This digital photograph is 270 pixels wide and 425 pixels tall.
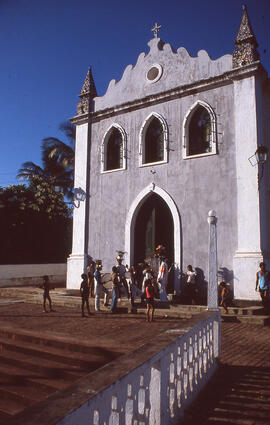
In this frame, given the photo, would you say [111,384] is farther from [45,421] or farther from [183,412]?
[183,412]

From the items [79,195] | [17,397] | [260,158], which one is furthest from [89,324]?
[79,195]

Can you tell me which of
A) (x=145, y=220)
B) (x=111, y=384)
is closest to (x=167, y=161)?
(x=145, y=220)

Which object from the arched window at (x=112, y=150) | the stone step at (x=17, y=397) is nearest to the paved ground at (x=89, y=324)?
the stone step at (x=17, y=397)

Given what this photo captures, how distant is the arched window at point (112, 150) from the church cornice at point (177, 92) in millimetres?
801

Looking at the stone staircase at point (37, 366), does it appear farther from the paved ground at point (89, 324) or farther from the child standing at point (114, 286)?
the child standing at point (114, 286)

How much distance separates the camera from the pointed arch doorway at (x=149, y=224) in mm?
13125

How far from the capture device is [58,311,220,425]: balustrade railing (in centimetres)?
211

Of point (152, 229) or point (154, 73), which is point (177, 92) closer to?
point (154, 73)

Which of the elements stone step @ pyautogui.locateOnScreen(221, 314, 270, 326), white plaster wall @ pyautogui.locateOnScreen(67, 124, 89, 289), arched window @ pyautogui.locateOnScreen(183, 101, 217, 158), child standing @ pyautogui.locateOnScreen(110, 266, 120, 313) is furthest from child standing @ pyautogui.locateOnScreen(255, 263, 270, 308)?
white plaster wall @ pyautogui.locateOnScreen(67, 124, 89, 289)

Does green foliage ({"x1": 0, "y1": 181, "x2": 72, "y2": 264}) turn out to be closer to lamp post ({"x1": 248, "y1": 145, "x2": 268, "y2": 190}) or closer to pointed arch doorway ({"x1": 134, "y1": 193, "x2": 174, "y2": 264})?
pointed arch doorway ({"x1": 134, "y1": 193, "x2": 174, "y2": 264})

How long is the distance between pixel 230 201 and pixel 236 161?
54.9 inches

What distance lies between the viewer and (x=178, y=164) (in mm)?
12781

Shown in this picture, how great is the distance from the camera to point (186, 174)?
41.3 feet

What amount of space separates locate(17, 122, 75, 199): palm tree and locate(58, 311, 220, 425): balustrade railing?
2245cm
